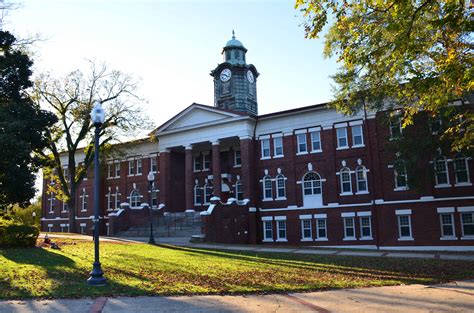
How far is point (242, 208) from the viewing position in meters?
32.3

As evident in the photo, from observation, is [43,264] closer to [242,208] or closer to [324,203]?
[242,208]

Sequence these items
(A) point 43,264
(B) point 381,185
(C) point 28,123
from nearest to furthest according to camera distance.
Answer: (A) point 43,264 → (C) point 28,123 → (B) point 381,185

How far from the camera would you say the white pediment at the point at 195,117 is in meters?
35.2

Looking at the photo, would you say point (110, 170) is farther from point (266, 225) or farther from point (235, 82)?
point (266, 225)

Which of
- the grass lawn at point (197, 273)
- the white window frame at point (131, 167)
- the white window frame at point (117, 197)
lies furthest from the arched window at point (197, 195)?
the grass lawn at point (197, 273)

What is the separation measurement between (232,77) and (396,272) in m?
30.3

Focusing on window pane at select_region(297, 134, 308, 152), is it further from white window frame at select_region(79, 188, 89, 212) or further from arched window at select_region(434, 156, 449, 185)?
white window frame at select_region(79, 188, 89, 212)

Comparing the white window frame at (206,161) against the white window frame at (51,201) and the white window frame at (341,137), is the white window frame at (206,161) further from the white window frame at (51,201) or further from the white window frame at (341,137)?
the white window frame at (51,201)

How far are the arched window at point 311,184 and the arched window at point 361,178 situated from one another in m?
2.83

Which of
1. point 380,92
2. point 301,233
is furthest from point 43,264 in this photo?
point 301,233

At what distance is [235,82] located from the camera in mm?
41219

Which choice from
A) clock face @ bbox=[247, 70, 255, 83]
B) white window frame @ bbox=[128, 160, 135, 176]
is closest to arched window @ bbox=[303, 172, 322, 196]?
clock face @ bbox=[247, 70, 255, 83]

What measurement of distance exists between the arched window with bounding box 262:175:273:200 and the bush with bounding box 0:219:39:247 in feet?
58.9

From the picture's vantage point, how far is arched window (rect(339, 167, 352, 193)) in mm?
31312
